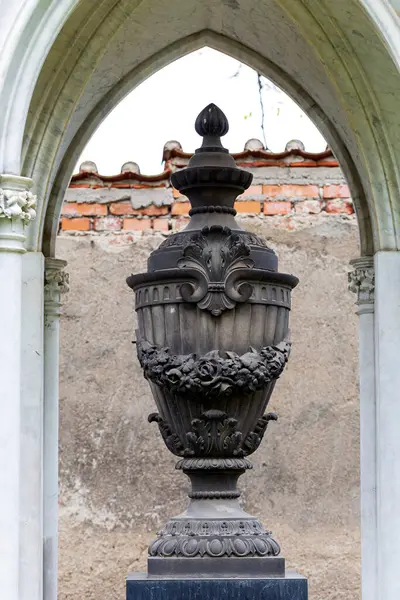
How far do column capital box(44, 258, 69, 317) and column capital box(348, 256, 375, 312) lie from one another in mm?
1399

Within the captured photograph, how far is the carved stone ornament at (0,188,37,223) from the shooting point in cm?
592

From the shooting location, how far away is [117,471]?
29.4 feet

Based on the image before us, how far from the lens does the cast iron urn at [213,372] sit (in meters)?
6.42

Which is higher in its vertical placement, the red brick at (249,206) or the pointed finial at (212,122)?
the pointed finial at (212,122)

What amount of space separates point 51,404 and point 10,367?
5.86 ft

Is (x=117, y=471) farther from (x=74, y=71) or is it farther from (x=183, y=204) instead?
(x=74, y=71)

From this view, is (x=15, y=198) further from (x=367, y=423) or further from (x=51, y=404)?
(x=367, y=423)

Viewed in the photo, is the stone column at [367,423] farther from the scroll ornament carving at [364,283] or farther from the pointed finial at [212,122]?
the pointed finial at [212,122]

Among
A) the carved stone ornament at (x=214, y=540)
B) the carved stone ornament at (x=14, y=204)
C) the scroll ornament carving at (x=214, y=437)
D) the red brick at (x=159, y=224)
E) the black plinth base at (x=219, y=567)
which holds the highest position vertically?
the red brick at (x=159, y=224)

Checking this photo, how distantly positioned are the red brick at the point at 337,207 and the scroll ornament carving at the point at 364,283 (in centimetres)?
152

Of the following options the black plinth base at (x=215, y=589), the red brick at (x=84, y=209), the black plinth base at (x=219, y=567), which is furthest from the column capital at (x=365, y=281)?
the red brick at (x=84, y=209)

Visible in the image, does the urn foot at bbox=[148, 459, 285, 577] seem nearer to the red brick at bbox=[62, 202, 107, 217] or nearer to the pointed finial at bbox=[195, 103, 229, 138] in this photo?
the pointed finial at bbox=[195, 103, 229, 138]

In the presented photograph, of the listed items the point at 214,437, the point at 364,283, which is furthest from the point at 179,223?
the point at 214,437

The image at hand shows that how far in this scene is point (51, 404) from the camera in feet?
25.1
